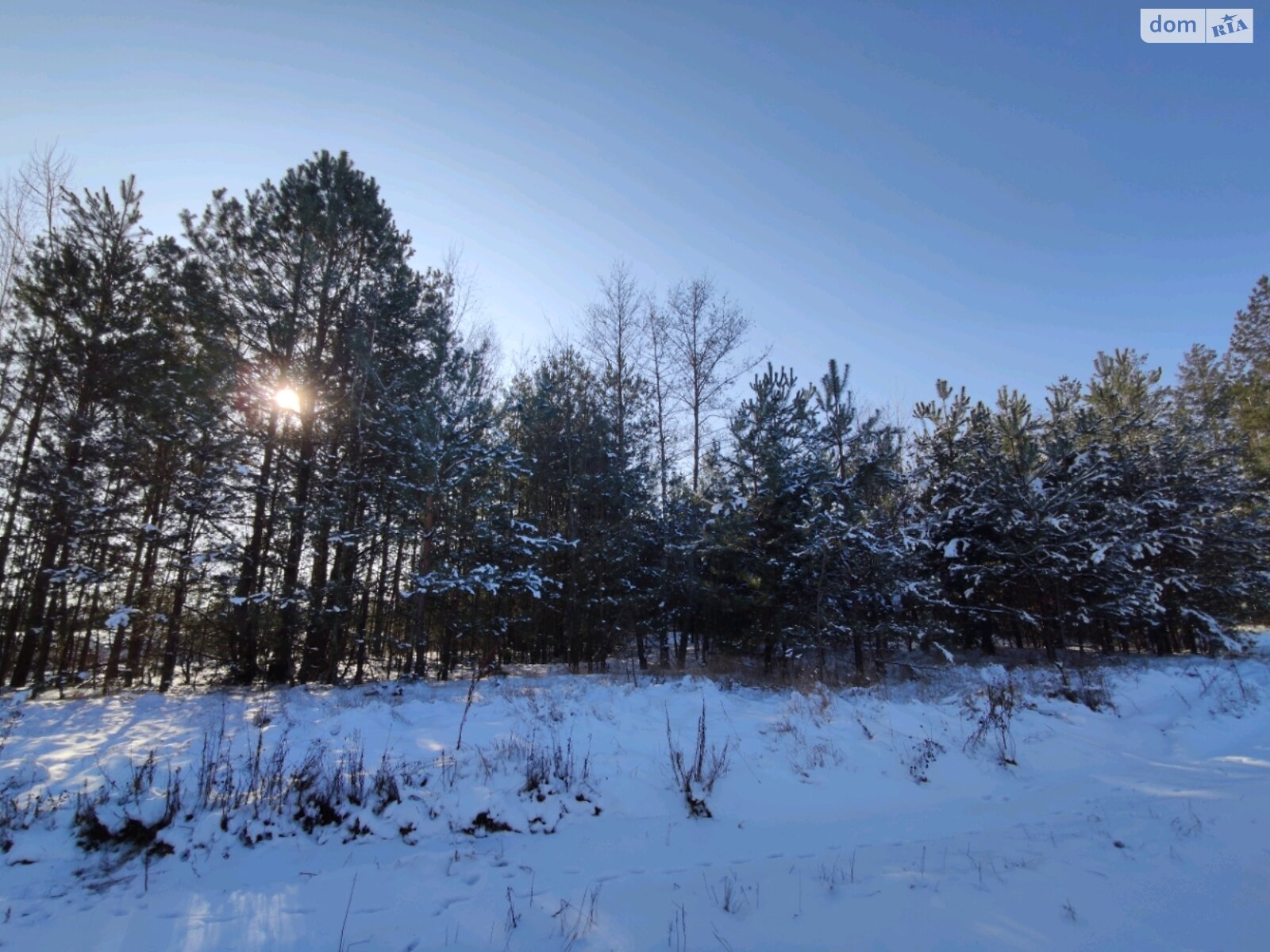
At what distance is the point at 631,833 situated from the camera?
5375mm

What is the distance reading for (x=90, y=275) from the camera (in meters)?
13.9

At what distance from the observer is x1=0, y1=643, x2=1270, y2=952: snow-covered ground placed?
3785mm

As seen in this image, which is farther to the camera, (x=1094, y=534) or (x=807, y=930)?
(x=1094, y=534)

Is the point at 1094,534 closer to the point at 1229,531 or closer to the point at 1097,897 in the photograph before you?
the point at 1229,531

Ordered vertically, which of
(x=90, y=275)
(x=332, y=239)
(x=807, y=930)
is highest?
(x=332, y=239)

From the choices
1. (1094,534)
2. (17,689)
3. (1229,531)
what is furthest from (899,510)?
(17,689)

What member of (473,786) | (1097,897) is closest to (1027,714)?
(1097,897)

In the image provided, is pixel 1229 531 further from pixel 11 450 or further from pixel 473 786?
pixel 11 450

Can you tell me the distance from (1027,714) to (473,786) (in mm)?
8473

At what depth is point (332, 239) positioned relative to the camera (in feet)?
48.2

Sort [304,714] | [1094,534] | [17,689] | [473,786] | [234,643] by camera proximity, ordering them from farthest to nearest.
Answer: [1094,534]
[234,643]
[17,689]
[304,714]
[473,786]

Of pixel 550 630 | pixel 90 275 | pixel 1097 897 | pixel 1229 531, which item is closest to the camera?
pixel 1097 897

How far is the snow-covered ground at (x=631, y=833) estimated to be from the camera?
379 centimetres

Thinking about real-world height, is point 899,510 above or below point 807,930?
above
